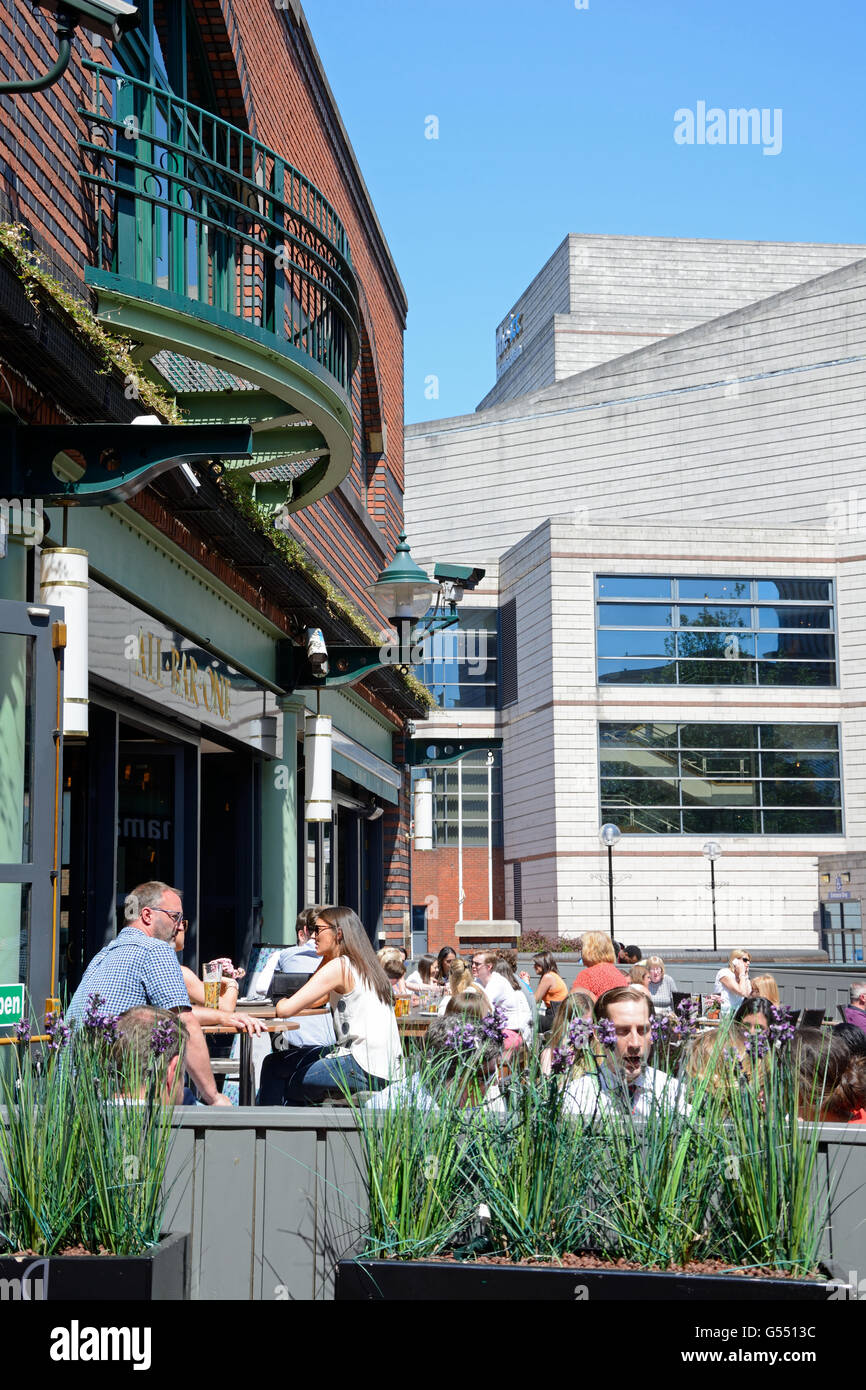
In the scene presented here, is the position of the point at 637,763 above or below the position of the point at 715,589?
below

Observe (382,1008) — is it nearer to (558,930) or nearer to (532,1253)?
(532,1253)

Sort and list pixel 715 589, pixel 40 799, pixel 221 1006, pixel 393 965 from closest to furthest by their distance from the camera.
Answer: pixel 40 799
pixel 221 1006
pixel 393 965
pixel 715 589

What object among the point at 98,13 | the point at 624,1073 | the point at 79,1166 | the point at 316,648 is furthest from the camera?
the point at 316,648

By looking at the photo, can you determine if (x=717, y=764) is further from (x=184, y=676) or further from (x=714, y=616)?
(x=184, y=676)

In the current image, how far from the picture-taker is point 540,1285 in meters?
3.42

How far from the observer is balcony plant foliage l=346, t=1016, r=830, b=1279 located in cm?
346

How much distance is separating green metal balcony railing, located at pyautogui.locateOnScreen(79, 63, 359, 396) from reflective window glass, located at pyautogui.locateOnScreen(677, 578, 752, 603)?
142 ft

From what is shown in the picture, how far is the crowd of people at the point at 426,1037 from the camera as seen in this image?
3863mm

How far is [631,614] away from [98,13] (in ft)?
158

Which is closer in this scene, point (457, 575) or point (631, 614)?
point (457, 575)

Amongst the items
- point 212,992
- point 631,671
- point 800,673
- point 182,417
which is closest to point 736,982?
point 212,992

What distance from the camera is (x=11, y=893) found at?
6.23m

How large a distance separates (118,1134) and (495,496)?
64621 mm

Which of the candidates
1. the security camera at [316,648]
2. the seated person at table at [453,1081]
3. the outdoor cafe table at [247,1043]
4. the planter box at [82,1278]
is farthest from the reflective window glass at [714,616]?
the planter box at [82,1278]
